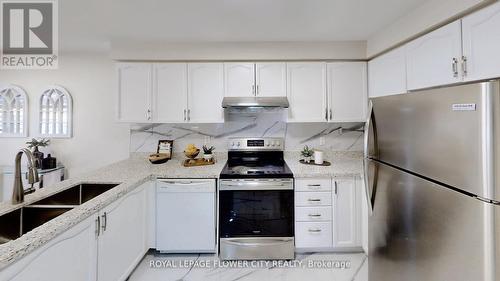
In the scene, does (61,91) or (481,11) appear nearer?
(481,11)

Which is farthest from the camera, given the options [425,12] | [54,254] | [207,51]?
[207,51]

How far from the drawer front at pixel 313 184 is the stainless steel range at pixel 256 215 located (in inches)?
3.5

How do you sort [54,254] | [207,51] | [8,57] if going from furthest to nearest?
1. [8,57]
2. [207,51]
3. [54,254]

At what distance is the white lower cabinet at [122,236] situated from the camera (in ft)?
5.28

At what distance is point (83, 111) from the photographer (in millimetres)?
3217

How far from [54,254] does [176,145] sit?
2013 millimetres

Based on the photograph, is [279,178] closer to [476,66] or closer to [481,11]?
[476,66]

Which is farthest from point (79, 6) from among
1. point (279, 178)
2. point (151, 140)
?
point (279, 178)

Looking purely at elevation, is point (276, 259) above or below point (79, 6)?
below

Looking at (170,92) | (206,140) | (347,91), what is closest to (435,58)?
Answer: (347,91)

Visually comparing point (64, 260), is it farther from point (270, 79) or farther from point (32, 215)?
point (270, 79)

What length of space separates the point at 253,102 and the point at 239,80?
0.35 meters

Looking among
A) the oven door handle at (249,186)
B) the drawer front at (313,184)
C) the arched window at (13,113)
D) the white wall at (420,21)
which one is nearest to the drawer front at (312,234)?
the drawer front at (313,184)

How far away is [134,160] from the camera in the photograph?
305cm
